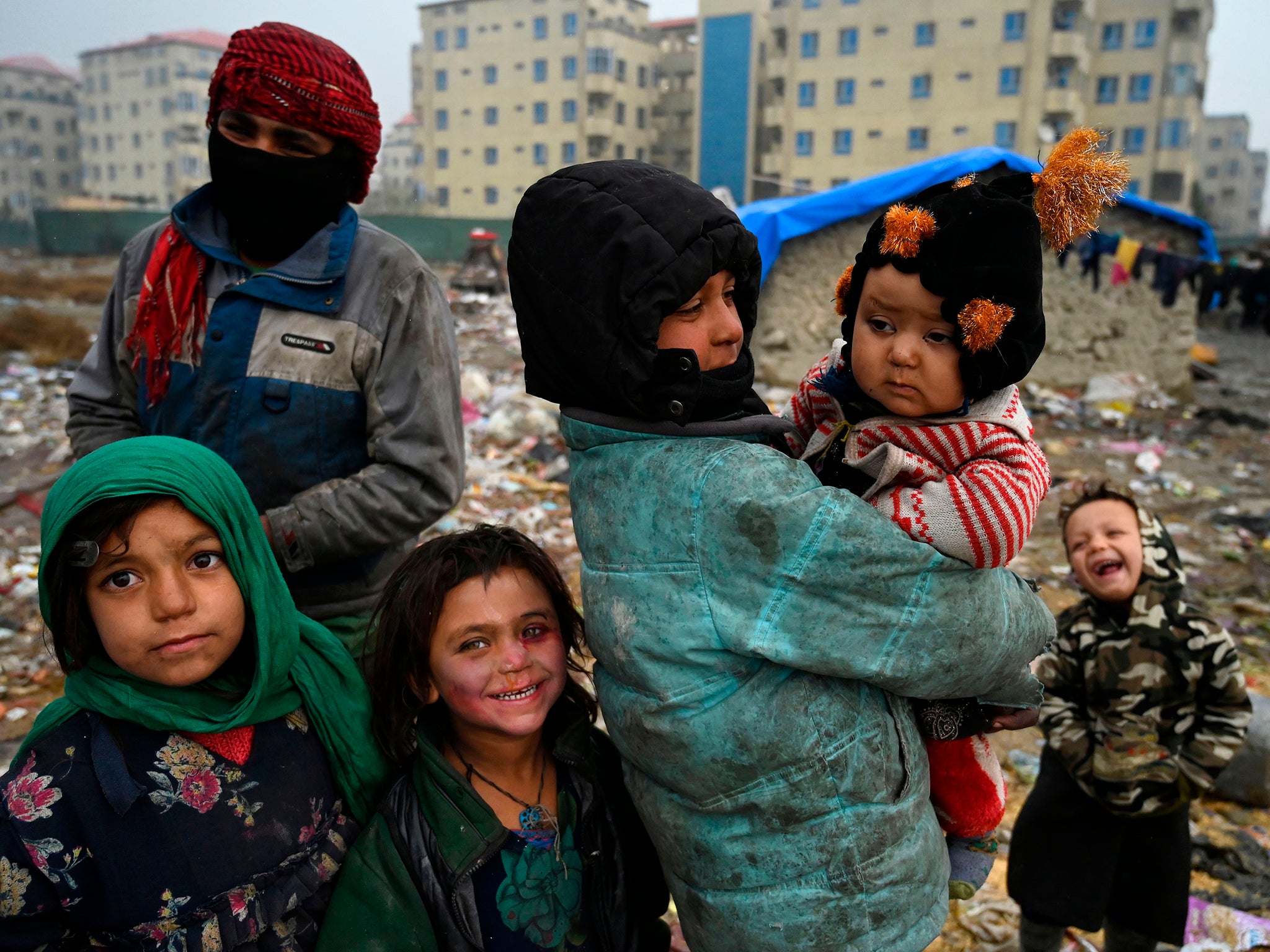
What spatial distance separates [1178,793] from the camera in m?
2.27

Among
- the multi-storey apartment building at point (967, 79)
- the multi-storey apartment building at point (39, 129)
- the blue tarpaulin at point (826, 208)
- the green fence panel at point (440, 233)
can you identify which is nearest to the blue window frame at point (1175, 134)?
the multi-storey apartment building at point (967, 79)

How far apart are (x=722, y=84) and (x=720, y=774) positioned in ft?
147

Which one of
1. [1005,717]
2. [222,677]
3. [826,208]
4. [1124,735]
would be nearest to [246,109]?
[222,677]

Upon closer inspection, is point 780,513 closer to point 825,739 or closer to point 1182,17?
point 825,739

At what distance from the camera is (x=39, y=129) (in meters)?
57.9

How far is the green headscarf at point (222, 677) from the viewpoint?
4.33ft

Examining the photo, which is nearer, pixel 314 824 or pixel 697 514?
pixel 697 514

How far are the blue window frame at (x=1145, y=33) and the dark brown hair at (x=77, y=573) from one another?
4468cm

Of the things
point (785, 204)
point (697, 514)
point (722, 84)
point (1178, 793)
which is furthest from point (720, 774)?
point (722, 84)

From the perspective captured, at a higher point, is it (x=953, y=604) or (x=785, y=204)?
(x=785, y=204)

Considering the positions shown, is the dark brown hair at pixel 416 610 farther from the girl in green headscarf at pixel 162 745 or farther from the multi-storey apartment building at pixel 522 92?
the multi-storey apartment building at pixel 522 92

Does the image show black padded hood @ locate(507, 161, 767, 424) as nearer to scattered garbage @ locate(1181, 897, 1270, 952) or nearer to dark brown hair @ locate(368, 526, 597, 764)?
dark brown hair @ locate(368, 526, 597, 764)

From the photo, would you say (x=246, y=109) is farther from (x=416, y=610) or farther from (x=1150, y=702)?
(x=1150, y=702)

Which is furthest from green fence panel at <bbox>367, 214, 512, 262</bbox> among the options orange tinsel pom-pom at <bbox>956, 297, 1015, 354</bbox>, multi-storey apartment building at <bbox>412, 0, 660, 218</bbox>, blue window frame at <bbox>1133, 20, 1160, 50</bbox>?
orange tinsel pom-pom at <bbox>956, 297, 1015, 354</bbox>
